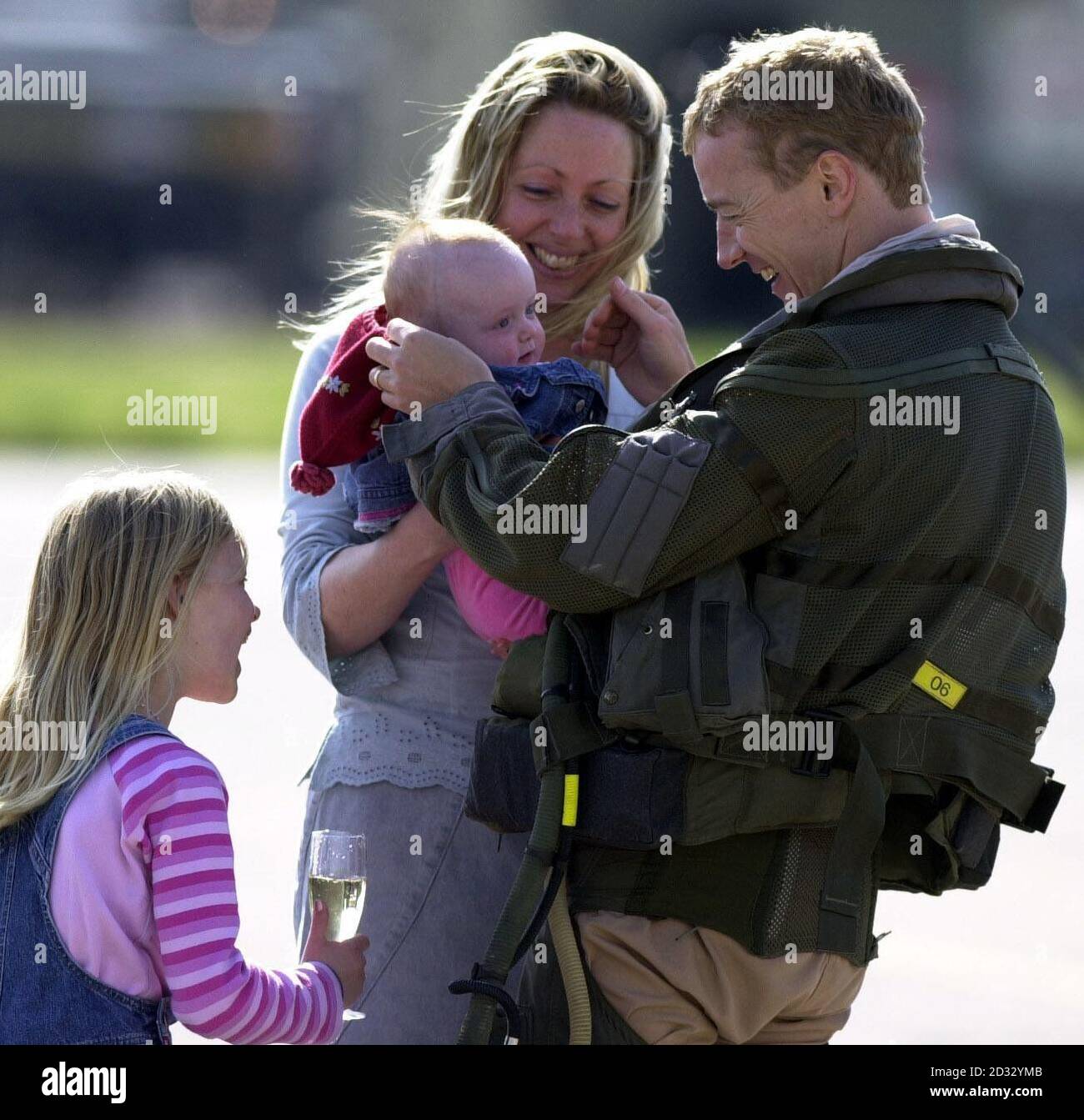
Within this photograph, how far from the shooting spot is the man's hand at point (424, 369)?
2377mm

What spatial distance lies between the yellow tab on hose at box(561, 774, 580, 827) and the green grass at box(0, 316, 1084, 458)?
40.6 ft

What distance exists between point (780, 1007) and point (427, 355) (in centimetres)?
105

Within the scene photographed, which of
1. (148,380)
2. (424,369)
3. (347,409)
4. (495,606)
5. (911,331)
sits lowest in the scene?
(148,380)

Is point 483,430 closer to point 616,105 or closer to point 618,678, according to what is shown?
point 618,678

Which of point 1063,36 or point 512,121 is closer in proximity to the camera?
point 512,121

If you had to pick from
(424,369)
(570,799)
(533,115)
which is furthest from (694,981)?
(533,115)

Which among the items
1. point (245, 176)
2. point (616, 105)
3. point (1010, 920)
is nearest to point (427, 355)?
point (616, 105)

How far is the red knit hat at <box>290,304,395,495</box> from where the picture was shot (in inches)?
105

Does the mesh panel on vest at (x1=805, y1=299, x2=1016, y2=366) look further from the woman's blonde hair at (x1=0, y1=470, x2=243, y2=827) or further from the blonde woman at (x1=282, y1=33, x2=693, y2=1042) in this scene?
the woman's blonde hair at (x1=0, y1=470, x2=243, y2=827)

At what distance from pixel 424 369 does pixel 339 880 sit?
77 centimetres

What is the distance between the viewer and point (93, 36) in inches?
1093

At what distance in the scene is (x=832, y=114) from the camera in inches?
87.7

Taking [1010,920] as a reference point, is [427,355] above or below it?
above

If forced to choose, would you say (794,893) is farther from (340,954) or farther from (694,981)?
(340,954)
